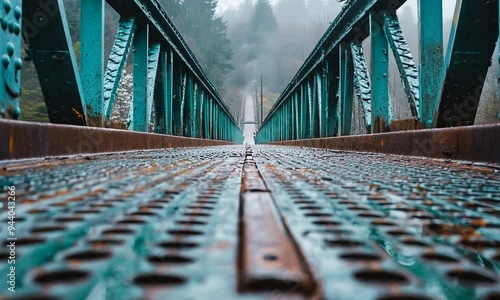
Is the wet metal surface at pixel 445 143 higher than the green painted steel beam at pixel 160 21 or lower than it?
lower

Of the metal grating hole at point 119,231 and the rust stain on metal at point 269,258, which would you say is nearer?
the rust stain on metal at point 269,258

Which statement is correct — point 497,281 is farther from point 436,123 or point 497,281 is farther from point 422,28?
point 422,28

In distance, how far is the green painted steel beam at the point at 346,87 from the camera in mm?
7359

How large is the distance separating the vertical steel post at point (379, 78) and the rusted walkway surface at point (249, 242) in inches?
158

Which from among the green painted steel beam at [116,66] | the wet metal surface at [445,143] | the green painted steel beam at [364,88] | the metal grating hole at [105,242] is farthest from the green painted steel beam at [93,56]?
the metal grating hole at [105,242]

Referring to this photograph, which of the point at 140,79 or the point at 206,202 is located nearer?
the point at 206,202

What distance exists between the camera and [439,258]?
90 cm

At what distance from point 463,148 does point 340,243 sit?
105 inches

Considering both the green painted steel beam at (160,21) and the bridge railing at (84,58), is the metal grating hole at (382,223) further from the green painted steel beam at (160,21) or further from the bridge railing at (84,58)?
the green painted steel beam at (160,21)

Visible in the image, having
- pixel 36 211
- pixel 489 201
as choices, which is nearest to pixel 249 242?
pixel 36 211

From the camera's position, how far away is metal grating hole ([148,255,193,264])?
0.83m

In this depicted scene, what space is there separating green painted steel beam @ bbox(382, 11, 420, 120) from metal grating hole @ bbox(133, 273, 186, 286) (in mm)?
4095

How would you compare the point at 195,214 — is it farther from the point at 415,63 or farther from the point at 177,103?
the point at 177,103

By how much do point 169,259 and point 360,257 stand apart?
0.40 meters
